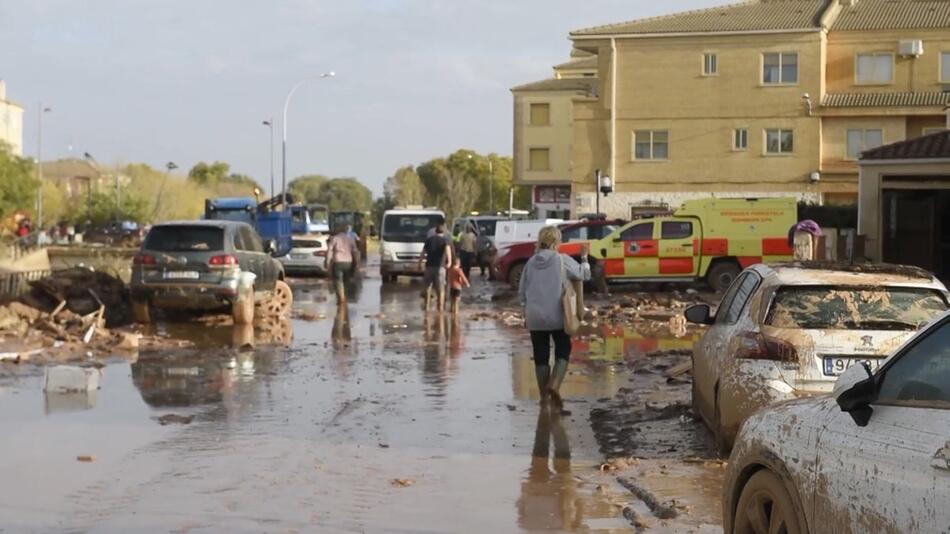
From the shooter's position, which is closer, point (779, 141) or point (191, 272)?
point (191, 272)

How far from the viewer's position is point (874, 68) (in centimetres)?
4775

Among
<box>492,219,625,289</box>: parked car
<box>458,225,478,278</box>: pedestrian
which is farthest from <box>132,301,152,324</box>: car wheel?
<box>458,225,478,278</box>: pedestrian

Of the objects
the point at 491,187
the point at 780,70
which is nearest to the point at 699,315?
the point at 780,70

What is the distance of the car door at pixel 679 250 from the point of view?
29.0 m

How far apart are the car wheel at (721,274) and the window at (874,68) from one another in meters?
21.9

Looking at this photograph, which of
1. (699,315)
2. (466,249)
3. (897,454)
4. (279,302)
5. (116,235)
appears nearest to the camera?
(897,454)

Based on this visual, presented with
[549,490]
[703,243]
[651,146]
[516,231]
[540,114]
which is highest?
[540,114]

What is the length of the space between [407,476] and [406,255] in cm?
2813

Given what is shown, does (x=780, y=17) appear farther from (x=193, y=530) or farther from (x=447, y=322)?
(x=193, y=530)

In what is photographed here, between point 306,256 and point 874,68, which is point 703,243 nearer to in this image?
point 306,256

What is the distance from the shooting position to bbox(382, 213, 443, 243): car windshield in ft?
122

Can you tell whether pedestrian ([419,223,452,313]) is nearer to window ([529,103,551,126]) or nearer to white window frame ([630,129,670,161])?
white window frame ([630,129,670,161])

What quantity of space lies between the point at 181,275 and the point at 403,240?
57.4 ft

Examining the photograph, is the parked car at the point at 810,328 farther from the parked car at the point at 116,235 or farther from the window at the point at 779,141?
the parked car at the point at 116,235
